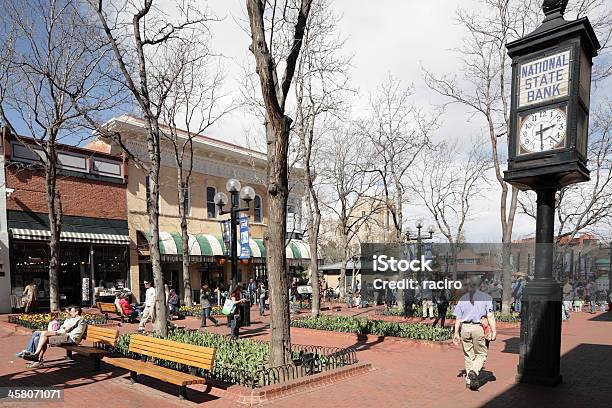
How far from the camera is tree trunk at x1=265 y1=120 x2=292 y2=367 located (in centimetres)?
783

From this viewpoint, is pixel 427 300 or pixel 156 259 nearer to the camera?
pixel 156 259

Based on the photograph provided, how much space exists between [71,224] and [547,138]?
66.5 ft

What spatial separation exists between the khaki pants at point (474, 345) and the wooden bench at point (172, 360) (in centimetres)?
413

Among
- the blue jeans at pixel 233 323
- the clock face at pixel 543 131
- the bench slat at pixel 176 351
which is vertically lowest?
the blue jeans at pixel 233 323

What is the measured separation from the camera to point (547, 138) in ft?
23.3

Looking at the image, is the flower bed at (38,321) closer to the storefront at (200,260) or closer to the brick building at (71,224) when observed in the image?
the brick building at (71,224)

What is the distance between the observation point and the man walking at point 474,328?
23.0ft

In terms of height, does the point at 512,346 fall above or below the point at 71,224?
below

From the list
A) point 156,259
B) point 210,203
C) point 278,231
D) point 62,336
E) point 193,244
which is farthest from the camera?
point 210,203

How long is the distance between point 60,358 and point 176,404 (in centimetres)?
478

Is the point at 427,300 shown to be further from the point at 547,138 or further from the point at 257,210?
the point at 257,210

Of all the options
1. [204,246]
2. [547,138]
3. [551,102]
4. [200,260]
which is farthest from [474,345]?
[204,246]

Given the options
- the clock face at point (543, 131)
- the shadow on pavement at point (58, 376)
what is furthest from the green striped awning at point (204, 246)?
the clock face at point (543, 131)

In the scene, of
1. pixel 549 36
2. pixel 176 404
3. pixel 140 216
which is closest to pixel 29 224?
pixel 140 216
